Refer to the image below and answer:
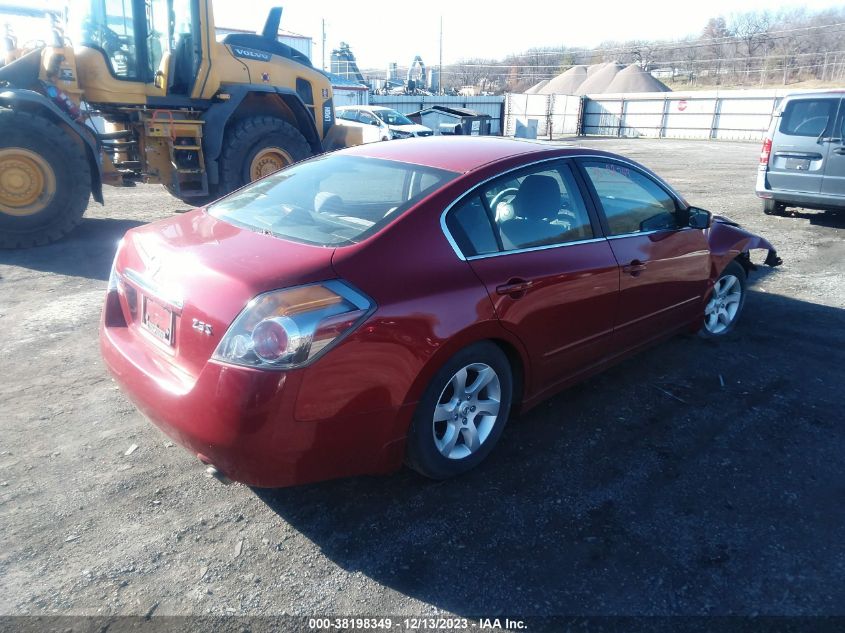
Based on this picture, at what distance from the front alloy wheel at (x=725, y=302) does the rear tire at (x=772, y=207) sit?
5944mm

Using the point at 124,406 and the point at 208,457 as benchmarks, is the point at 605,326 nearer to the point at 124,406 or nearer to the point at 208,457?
the point at 208,457

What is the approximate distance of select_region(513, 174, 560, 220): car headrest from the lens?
11.1 ft

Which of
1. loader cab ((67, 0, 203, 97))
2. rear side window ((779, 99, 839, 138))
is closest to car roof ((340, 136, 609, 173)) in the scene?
loader cab ((67, 0, 203, 97))

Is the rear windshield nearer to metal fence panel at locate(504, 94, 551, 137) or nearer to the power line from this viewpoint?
metal fence panel at locate(504, 94, 551, 137)

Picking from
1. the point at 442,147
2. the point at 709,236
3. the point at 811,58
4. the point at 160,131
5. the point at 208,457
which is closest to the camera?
the point at 208,457

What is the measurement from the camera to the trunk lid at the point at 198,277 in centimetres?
246

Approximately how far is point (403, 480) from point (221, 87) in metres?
8.04

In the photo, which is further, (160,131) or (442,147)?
(160,131)

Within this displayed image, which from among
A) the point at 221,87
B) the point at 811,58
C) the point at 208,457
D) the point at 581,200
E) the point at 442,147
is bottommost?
the point at 208,457

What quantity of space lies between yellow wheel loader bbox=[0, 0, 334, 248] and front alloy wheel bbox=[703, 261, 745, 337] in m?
6.79

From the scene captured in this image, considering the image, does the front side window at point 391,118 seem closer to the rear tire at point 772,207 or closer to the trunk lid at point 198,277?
the rear tire at point 772,207

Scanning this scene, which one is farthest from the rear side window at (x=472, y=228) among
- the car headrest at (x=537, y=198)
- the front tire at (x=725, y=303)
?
the front tire at (x=725, y=303)

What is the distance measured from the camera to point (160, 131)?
28.0 feet

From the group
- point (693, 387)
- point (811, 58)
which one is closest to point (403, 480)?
point (693, 387)
